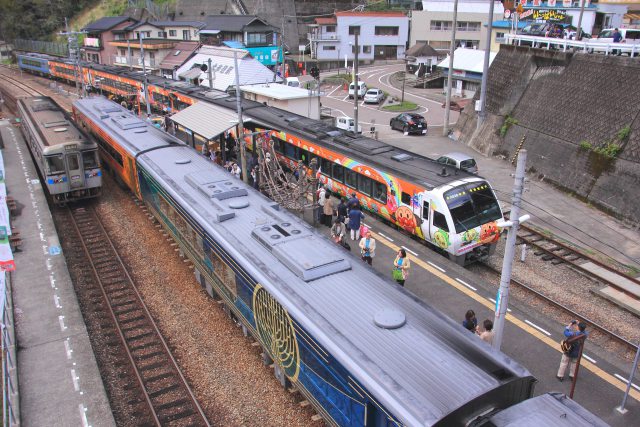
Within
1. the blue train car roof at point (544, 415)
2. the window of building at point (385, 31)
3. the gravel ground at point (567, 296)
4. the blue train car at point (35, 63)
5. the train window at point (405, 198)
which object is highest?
the window of building at point (385, 31)

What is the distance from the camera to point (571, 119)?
24.4m

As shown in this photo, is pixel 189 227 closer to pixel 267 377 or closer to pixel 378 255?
pixel 267 377

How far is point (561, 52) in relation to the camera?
26781 mm

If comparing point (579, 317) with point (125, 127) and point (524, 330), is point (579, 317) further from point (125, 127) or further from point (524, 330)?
point (125, 127)

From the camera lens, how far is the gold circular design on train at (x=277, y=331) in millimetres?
9516

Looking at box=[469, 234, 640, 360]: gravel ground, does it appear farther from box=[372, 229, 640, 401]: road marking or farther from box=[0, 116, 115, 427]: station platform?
box=[0, 116, 115, 427]: station platform

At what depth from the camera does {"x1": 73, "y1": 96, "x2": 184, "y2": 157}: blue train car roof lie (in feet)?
65.3

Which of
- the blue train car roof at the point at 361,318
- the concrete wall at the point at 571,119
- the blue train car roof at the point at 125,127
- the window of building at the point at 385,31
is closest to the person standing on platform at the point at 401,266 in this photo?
the blue train car roof at the point at 361,318

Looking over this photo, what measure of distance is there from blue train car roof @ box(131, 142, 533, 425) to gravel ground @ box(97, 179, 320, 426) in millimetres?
2631

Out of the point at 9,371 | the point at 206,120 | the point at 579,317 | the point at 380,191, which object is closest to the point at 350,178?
the point at 380,191

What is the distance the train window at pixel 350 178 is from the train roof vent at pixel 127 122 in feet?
31.5

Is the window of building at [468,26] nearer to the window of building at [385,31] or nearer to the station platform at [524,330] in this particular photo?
the window of building at [385,31]

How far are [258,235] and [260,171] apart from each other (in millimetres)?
9209

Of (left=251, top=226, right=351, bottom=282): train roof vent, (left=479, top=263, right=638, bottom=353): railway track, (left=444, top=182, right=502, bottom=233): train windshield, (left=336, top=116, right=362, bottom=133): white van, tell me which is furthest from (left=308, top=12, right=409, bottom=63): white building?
(left=251, top=226, right=351, bottom=282): train roof vent
